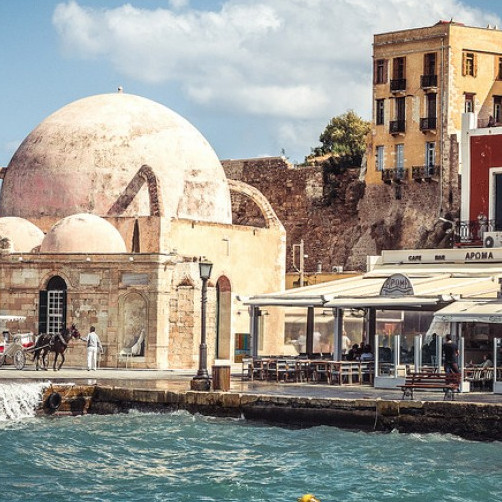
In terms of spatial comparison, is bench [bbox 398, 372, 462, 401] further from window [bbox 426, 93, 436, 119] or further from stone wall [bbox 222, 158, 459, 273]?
window [bbox 426, 93, 436, 119]

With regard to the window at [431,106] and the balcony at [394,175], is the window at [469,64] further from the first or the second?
the balcony at [394,175]

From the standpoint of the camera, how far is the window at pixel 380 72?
58.2 meters

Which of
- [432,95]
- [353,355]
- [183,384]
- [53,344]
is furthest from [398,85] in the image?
[183,384]

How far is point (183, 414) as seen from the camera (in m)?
28.4

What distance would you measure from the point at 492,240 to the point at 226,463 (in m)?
14.7

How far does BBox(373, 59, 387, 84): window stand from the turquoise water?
3199cm

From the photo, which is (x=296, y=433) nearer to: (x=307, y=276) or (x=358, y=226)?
(x=307, y=276)

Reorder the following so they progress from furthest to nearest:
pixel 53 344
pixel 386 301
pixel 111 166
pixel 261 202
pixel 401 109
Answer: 1. pixel 401 109
2. pixel 261 202
3. pixel 111 166
4. pixel 53 344
5. pixel 386 301

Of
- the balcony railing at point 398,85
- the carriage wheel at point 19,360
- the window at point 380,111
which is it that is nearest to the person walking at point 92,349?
the carriage wheel at point 19,360

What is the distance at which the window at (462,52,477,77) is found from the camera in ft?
186

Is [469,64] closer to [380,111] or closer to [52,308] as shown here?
[380,111]

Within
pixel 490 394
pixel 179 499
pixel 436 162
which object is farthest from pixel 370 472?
pixel 436 162

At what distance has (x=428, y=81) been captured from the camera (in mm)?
56719

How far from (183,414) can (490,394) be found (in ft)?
18.9
